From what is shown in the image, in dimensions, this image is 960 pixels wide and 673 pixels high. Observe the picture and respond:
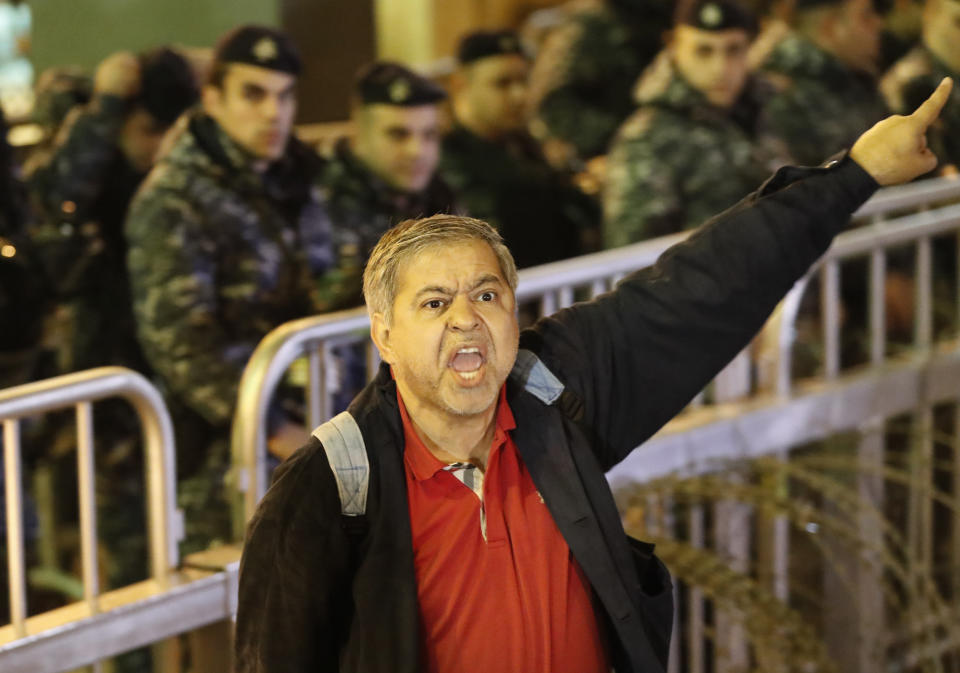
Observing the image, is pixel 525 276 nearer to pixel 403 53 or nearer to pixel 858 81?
pixel 858 81

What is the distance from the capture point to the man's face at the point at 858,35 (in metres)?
5.80

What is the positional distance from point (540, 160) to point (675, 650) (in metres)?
2.14

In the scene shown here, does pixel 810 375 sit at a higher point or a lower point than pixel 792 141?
lower

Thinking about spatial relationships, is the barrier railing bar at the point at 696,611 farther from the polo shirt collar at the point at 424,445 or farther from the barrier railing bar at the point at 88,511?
the polo shirt collar at the point at 424,445

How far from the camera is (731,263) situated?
229 centimetres

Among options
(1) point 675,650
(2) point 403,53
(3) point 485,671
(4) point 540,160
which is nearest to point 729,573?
(1) point 675,650

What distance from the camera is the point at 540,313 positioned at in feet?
12.7

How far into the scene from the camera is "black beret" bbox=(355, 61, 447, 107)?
186 inches

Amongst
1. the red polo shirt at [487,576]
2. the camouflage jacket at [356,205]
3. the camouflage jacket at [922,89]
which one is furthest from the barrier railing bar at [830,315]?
the red polo shirt at [487,576]

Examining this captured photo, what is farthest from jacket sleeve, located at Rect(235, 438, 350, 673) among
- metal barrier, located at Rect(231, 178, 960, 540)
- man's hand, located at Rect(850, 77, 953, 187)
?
metal barrier, located at Rect(231, 178, 960, 540)

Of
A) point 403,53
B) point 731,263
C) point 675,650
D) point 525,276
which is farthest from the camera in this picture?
point 403,53

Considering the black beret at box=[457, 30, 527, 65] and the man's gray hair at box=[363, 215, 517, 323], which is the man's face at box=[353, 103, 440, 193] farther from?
the man's gray hair at box=[363, 215, 517, 323]

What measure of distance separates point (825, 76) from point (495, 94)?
1.33 m

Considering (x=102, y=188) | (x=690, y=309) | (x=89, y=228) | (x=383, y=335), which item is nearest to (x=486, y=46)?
(x=102, y=188)
